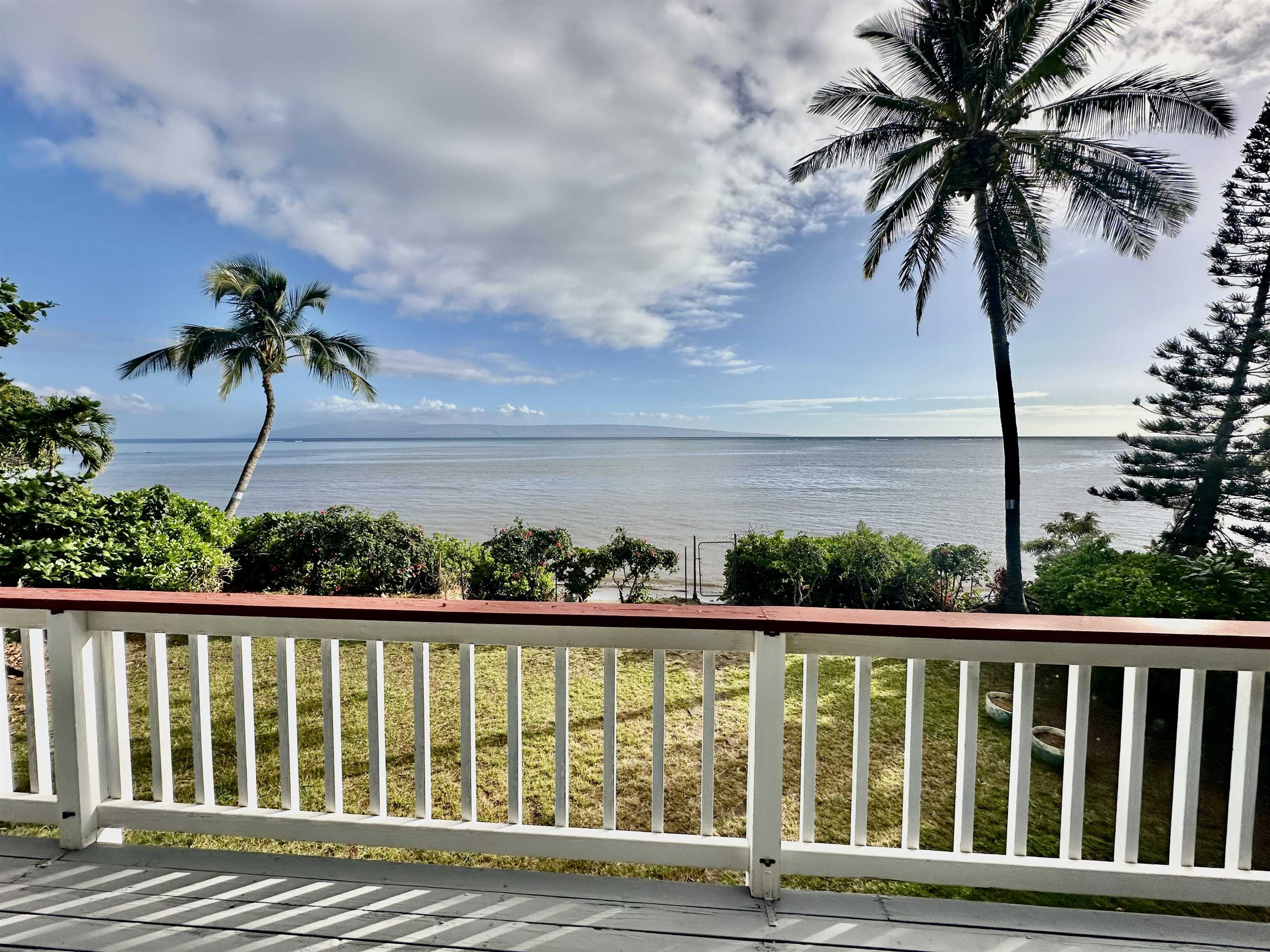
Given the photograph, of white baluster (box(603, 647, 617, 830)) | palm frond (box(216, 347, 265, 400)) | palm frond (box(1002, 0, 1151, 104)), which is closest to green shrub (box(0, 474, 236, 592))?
white baluster (box(603, 647, 617, 830))

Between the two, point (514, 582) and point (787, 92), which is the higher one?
point (787, 92)

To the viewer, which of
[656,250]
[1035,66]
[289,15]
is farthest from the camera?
[656,250]

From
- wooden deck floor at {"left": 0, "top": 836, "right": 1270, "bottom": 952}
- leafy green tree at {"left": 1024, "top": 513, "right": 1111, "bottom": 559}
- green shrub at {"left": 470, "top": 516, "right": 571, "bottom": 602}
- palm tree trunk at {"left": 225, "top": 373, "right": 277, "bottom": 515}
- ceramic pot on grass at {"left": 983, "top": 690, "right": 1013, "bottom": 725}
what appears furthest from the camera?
palm tree trunk at {"left": 225, "top": 373, "right": 277, "bottom": 515}

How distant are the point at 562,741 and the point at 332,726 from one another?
717mm

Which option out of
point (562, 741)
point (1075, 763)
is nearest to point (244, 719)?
point (562, 741)

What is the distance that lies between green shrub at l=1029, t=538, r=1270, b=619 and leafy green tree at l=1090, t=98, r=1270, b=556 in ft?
17.9

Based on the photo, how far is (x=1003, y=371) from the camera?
25.9 ft

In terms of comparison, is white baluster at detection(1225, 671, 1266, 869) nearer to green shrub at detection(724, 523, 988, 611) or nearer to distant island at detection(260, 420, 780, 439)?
green shrub at detection(724, 523, 988, 611)

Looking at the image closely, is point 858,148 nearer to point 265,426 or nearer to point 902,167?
point 902,167

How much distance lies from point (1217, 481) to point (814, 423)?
163 feet

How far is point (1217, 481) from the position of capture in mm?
10164

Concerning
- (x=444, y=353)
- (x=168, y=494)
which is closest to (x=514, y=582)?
(x=168, y=494)

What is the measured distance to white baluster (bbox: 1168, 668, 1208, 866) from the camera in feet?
4.55

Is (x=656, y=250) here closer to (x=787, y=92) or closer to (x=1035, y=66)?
(x=787, y=92)
